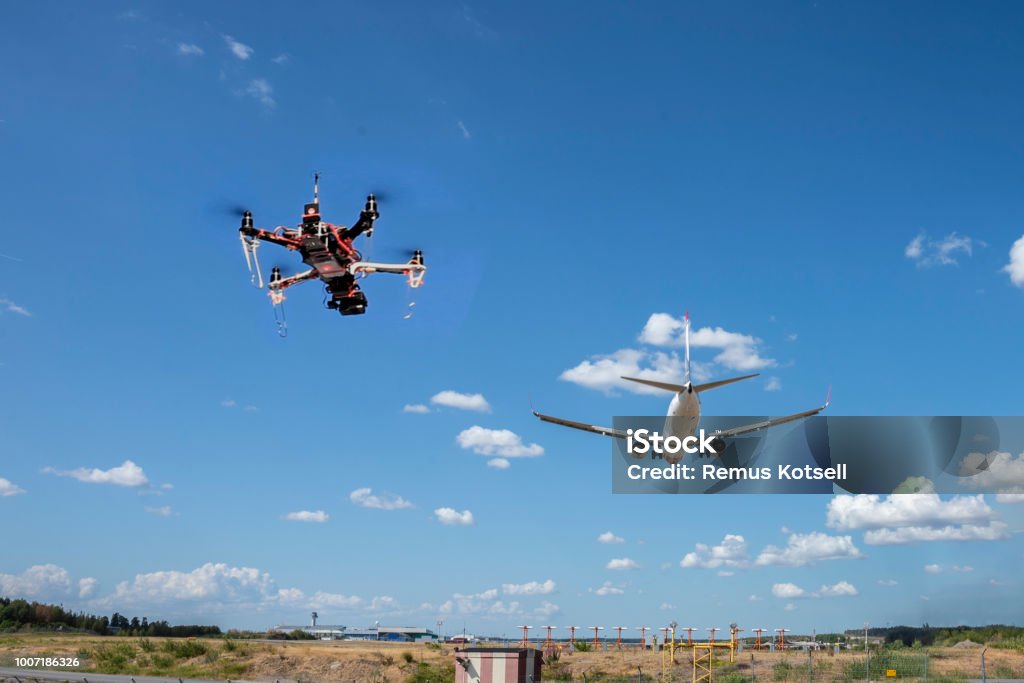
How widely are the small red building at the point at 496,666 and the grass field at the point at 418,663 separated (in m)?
25.5

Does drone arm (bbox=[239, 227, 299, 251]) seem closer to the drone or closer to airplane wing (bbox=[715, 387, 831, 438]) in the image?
the drone

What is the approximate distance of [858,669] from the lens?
60250mm

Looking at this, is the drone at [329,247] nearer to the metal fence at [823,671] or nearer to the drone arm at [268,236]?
the drone arm at [268,236]

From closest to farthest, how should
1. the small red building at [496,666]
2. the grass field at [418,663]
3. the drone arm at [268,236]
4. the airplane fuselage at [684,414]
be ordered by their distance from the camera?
1. the small red building at [496,666]
2. the drone arm at [268,236]
3. the airplane fuselage at [684,414]
4. the grass field at [418,663]

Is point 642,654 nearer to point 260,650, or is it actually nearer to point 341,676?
point 341,676

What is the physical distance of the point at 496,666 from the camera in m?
34.7

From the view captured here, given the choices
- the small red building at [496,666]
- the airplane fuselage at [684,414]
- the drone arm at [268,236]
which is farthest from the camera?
the airplane fuselage at [684,414]

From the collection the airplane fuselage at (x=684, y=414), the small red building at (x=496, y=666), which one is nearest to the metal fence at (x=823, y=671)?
the airplane fuselage at (x=684, y=414)

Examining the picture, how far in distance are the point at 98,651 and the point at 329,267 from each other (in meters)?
66.2

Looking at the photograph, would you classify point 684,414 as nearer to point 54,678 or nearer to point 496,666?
point 496,666


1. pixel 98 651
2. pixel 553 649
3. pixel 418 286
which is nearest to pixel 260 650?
pixel 98 651

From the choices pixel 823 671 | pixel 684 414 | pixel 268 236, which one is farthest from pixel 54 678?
pixel 823 671

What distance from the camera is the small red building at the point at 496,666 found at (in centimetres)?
3453

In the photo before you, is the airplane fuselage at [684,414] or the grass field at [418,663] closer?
the airplane fuselage at [684,414]
